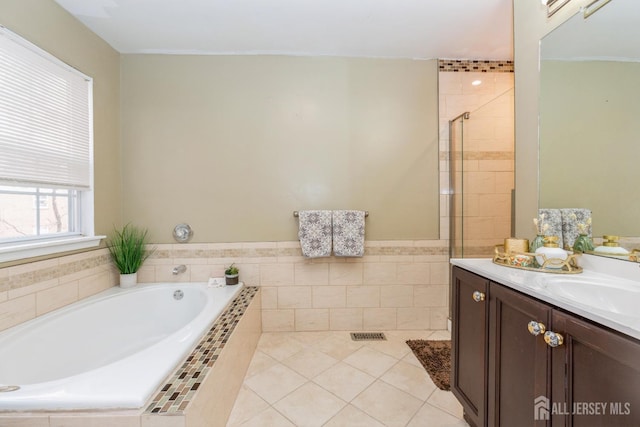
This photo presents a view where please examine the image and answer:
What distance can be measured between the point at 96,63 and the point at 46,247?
137 cm

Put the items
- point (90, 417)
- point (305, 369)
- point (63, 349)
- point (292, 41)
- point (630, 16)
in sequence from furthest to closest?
point (292, 41), point (305, 369), point (63, 349), point (630, 16), point (90, 417)

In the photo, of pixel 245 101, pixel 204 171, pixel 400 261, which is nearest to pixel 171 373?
pixel 204 171

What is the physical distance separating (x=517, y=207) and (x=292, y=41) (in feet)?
→ 6.42

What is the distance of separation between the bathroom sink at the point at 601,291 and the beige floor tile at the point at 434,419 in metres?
0.84

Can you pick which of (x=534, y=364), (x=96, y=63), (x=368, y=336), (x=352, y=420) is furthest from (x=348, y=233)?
(x=96, y=63)

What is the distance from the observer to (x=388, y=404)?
1.43 meters

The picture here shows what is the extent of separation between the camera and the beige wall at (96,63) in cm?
146

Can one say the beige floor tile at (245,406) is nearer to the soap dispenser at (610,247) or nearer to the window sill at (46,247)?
the window sill at (46,247)

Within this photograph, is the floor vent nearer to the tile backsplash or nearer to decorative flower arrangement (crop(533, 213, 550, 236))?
the tile backsplash

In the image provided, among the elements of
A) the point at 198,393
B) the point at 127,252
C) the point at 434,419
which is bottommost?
the point at 434,419

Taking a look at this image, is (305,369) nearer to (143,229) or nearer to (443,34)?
(143,229)

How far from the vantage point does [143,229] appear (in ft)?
7.16

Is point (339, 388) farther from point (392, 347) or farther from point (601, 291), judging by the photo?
point (601, 291)

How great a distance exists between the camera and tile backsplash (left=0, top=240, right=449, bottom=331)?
A: 2207 millimetres
